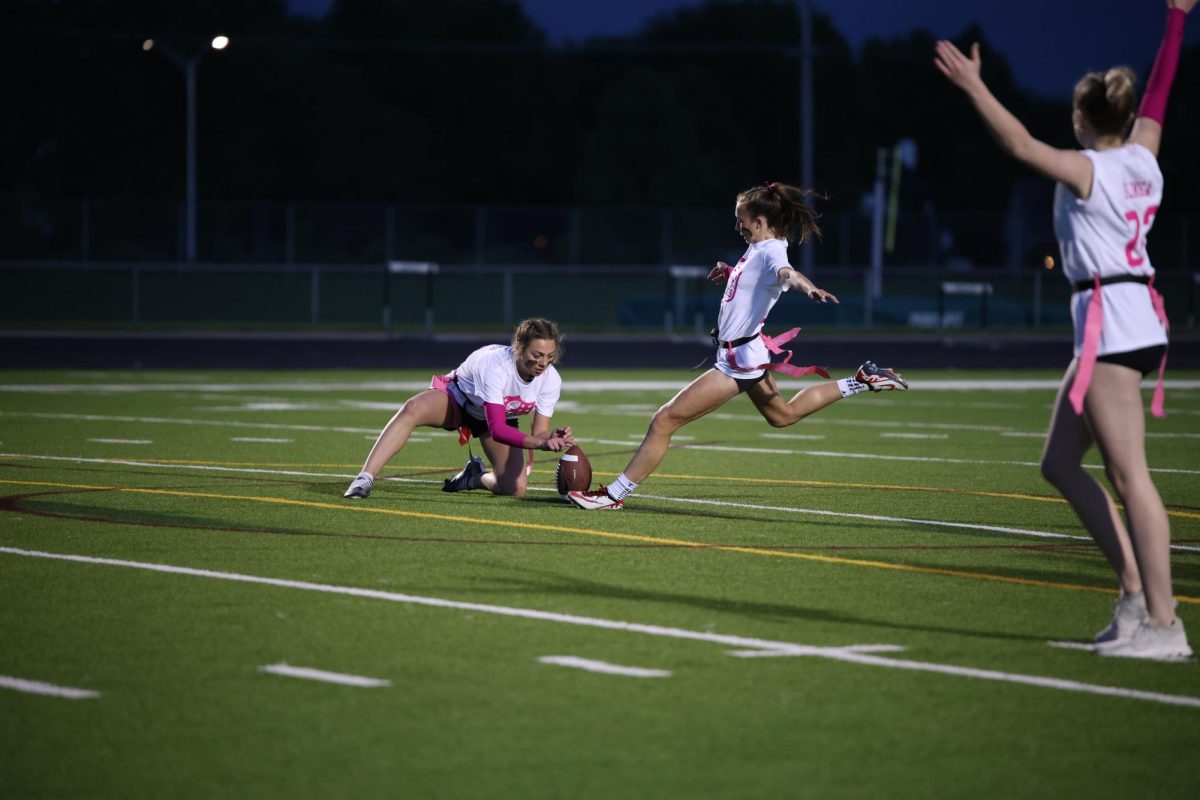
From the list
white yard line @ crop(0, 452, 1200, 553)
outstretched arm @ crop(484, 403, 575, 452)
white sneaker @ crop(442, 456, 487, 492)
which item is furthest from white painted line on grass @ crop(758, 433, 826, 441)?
outstretched arm @ crop(484, 403, 575, 452)

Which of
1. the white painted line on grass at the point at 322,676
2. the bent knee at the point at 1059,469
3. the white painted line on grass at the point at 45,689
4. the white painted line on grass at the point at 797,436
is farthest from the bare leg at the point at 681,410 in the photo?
the white painted line on grass at the point at 797,436

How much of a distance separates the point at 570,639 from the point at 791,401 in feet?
16.2

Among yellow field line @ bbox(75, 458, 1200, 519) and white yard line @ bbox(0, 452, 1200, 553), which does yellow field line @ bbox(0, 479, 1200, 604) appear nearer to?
white yard line @ bbox(0, 452, 1200, 553)

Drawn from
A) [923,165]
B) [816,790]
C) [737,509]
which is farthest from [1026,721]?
[923,165]

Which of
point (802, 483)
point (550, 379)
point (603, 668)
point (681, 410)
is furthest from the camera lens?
point (802, 483)

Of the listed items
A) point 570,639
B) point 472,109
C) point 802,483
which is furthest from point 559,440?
point 472,109

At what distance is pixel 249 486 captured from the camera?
1323 centimetres

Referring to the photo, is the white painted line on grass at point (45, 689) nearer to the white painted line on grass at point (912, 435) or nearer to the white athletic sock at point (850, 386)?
the white athletic sock at point (850, 386)

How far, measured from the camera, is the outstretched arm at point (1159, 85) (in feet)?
24.8

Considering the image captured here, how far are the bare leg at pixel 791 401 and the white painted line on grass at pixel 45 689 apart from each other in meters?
5.99

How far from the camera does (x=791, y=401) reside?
481 inches

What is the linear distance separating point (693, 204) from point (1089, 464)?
6881 cm

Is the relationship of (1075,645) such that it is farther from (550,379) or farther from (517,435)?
(550,379)

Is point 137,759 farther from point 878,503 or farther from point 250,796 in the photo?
point 878,503
